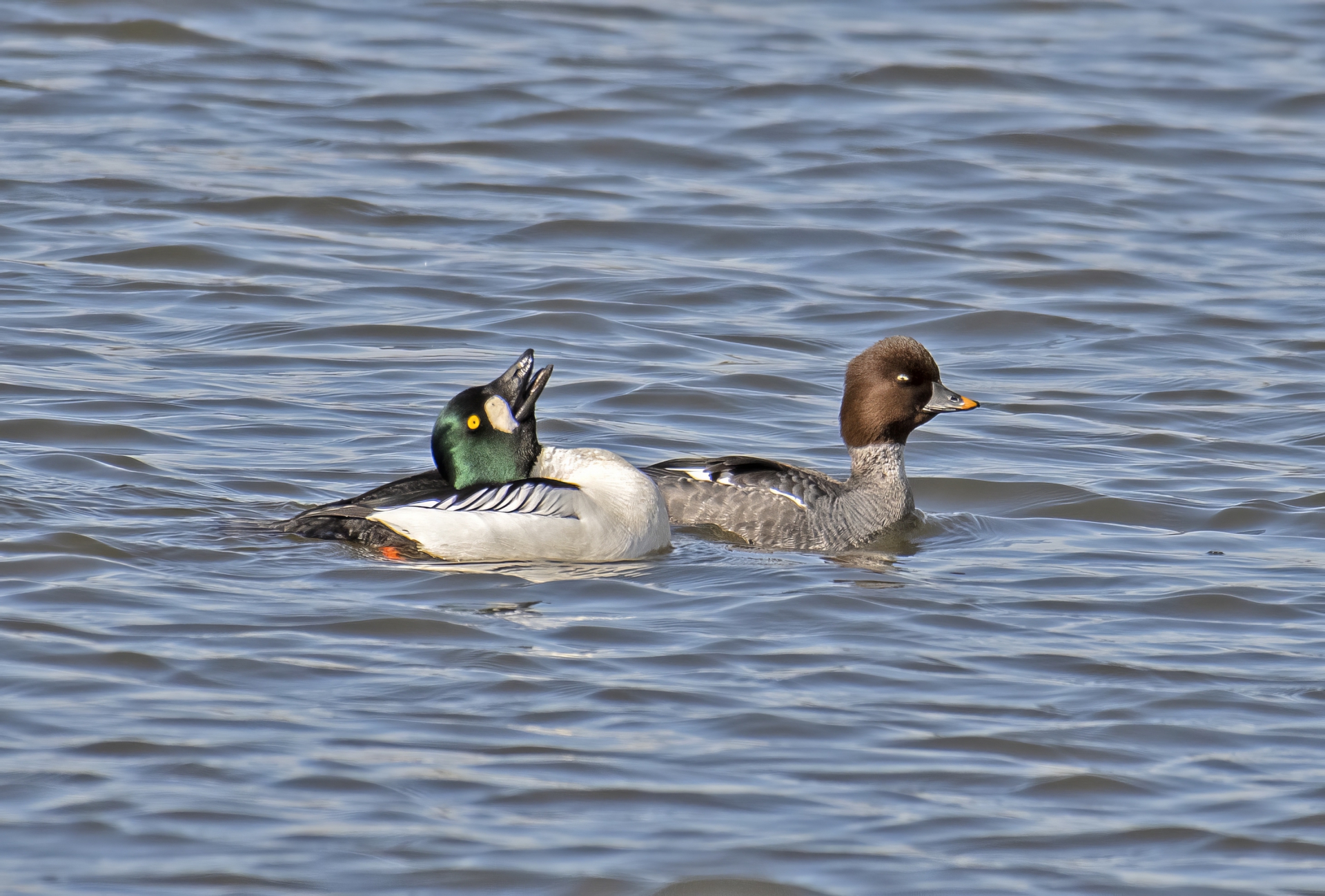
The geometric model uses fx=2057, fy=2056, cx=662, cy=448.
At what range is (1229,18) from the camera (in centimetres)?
2233

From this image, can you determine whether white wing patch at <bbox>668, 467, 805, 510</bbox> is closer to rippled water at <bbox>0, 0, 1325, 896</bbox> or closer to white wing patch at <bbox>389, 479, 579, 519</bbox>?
rippled water at <bbox>0, 0, 1325, 896</bbox>

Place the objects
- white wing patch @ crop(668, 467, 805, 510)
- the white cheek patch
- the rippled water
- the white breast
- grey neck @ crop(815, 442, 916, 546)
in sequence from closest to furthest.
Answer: the rippled water, the white breast, the white cheek patch, white wing patch @ crop(668, 467, 805, 510), grey neck @ crop(815, 442, 916, 546)

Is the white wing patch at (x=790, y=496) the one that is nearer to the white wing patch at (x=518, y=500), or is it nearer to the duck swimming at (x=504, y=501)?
the duck swimming at (x=504, y=501)

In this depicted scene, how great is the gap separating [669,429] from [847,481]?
4.27 ft

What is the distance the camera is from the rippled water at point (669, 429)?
5.72 m

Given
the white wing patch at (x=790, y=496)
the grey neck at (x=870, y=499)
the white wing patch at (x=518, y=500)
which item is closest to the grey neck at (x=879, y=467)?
the grey neck at (x=870, y=499)

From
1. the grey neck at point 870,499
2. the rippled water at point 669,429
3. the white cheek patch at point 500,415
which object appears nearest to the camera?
the rippled water at point 669,429

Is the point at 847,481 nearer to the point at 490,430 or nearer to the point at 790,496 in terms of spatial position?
the point at 790,496

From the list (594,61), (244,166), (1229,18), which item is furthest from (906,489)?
(1229,18)

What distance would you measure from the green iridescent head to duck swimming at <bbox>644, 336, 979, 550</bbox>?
1.02 metres

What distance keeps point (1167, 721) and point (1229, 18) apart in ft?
56.6

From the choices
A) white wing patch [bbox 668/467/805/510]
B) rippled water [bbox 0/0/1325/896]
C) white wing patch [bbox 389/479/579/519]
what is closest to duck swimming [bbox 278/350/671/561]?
white wing patch [bbox 389/479/579/519]

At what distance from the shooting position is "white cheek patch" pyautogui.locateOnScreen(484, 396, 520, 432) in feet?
27.9

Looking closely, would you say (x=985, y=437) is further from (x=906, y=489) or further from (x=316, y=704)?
(x=316, y=704)
